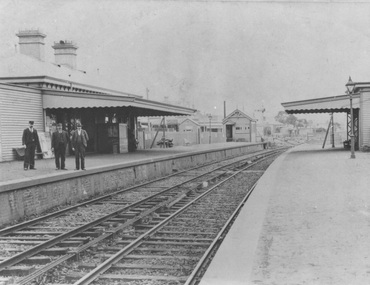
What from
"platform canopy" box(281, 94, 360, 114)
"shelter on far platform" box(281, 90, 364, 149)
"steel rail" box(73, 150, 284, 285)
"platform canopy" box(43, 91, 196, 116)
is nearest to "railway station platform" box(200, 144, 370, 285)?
"steel rail" box(73, 150, 284, 285)

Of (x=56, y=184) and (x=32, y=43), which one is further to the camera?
(x=32, y=43)

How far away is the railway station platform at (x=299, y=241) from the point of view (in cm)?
451

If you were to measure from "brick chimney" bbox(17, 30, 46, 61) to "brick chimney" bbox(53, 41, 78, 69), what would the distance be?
196 inches

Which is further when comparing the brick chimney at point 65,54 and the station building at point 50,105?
the brick chimney at point 65,54

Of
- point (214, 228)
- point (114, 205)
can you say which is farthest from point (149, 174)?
point (214, 228)

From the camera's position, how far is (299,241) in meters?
5.88

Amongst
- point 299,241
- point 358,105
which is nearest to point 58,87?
point 358,105

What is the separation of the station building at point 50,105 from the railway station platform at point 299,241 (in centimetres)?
1086

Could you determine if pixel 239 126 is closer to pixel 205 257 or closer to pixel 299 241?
pixel 299 241

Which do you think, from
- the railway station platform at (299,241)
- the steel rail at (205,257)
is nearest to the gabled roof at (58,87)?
the railway station platform at (299,241)

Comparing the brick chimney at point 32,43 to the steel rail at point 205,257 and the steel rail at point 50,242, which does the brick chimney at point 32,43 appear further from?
the steel rail at point 205,257

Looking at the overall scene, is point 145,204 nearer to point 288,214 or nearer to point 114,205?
point 114,205

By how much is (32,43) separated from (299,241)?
24444 millimetres

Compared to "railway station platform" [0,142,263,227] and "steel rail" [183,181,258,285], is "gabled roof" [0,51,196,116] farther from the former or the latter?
"steel rail" [183,181,258,285]
